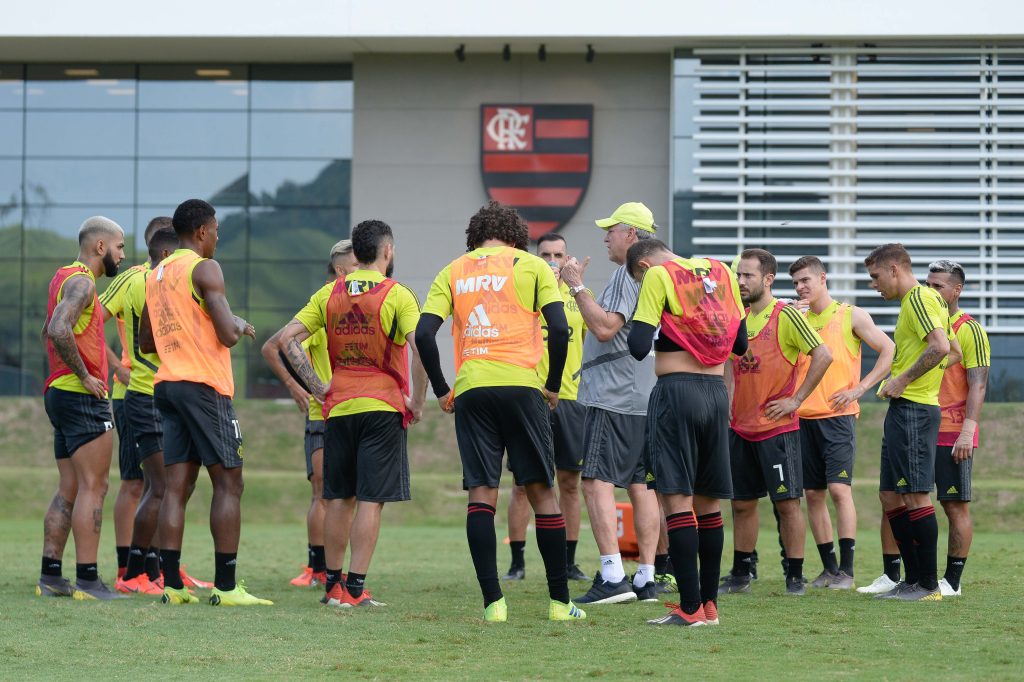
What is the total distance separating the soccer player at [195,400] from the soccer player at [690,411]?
2460mm

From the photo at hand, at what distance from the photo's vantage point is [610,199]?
22.4 m

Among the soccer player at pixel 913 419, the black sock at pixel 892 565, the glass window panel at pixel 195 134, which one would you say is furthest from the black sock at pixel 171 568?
the glass window panel at pixel 195 134

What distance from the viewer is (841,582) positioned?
8.81 meters

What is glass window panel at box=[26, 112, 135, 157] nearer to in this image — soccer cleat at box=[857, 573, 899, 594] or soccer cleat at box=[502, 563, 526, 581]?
soccer cleat at box=[502, 563, 526, 581]

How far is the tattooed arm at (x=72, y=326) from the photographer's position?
7898 mm

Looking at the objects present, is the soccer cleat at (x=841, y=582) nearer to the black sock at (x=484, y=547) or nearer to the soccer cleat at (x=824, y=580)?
the soccer cleat at (x=824, y=580)

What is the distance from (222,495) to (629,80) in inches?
639

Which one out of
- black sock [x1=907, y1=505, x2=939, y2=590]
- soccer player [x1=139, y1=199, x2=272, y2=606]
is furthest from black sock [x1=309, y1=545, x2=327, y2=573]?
black sock [x1=907, y1=505, x2=939, y2=590]

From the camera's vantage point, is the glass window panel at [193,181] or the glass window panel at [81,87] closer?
the glass window panel at [193,181]

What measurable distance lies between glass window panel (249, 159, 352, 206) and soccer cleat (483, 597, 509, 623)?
17141 mm

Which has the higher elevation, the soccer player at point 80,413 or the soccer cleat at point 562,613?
the soccer player at point 80,413
